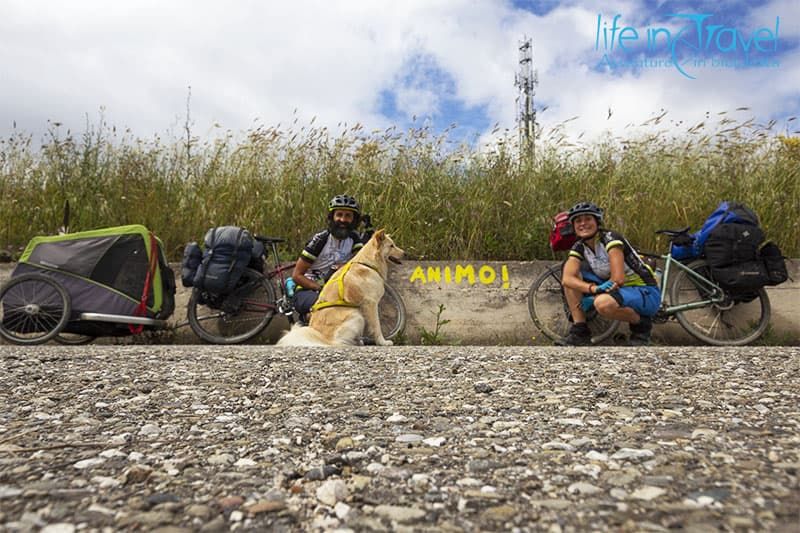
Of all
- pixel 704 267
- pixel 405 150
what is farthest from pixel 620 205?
pixel 405 150

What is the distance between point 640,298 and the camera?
5.36 m

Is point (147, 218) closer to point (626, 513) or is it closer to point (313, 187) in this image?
point (313, 187)

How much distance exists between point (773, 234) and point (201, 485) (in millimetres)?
7614

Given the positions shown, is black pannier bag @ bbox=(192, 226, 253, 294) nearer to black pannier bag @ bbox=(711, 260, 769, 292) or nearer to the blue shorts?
the blue shorts

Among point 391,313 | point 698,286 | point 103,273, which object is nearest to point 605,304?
point 698,286

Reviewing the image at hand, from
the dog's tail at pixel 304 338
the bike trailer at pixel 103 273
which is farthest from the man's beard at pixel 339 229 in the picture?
the bike trailer at pixel 103 273

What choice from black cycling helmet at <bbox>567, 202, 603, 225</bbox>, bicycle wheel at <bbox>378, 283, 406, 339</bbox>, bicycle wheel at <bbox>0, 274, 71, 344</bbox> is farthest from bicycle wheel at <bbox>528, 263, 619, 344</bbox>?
bicycle wheel at <bbox>0, 274, 71, 344</bbox>

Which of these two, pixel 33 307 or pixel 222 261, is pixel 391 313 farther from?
pixel 33 307

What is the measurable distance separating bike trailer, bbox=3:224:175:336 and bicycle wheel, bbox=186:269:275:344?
0.49 metres

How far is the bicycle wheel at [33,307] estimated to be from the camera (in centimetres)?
528

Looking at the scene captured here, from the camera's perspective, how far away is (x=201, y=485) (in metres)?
1.47

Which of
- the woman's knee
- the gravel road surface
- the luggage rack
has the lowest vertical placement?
the gravel road surface

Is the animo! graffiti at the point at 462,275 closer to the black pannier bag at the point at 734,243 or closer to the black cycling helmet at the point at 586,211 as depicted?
the black cycling helmet at the point at 586,211

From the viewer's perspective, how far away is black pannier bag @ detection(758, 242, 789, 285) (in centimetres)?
546
